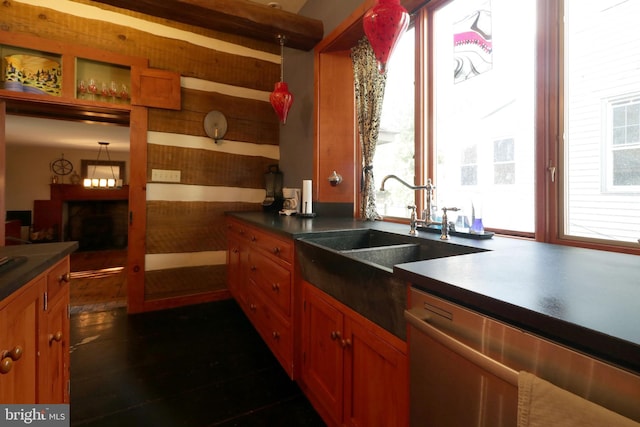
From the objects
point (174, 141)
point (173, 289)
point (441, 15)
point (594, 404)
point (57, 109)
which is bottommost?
point (173, 289)

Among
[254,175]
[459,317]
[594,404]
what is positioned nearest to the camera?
[594,404]

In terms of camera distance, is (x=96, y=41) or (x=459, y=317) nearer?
(x=459, y=317)

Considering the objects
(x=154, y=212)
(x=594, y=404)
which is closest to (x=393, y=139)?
(x=594, y=404)

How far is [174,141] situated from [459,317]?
9.76ft

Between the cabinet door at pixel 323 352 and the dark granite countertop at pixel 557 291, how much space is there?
567 millimetres

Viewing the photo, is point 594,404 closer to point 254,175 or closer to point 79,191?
point 254,175

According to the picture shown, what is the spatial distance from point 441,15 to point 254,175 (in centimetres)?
224

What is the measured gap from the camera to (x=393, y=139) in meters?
2.35

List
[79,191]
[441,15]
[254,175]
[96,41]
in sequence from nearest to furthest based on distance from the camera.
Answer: [441,15] → [96,41] → [254,175] → [79,191]

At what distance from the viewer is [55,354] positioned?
116cm

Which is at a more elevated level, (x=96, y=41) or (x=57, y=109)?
(x=96, y=41)

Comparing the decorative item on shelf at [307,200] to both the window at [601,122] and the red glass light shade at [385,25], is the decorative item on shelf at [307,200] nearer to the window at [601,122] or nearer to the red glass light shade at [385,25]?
the red glass light shade at [385,25]

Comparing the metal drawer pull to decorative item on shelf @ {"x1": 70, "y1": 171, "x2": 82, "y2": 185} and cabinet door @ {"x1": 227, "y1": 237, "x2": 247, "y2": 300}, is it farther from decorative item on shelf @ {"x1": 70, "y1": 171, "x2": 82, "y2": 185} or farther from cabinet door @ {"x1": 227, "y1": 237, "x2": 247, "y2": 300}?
decorative item on shelf @ {"x1": 70, "y1": 171, "x2": 82, "y2": 185}

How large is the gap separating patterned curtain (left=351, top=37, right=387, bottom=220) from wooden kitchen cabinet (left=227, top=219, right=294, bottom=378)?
84 cm
